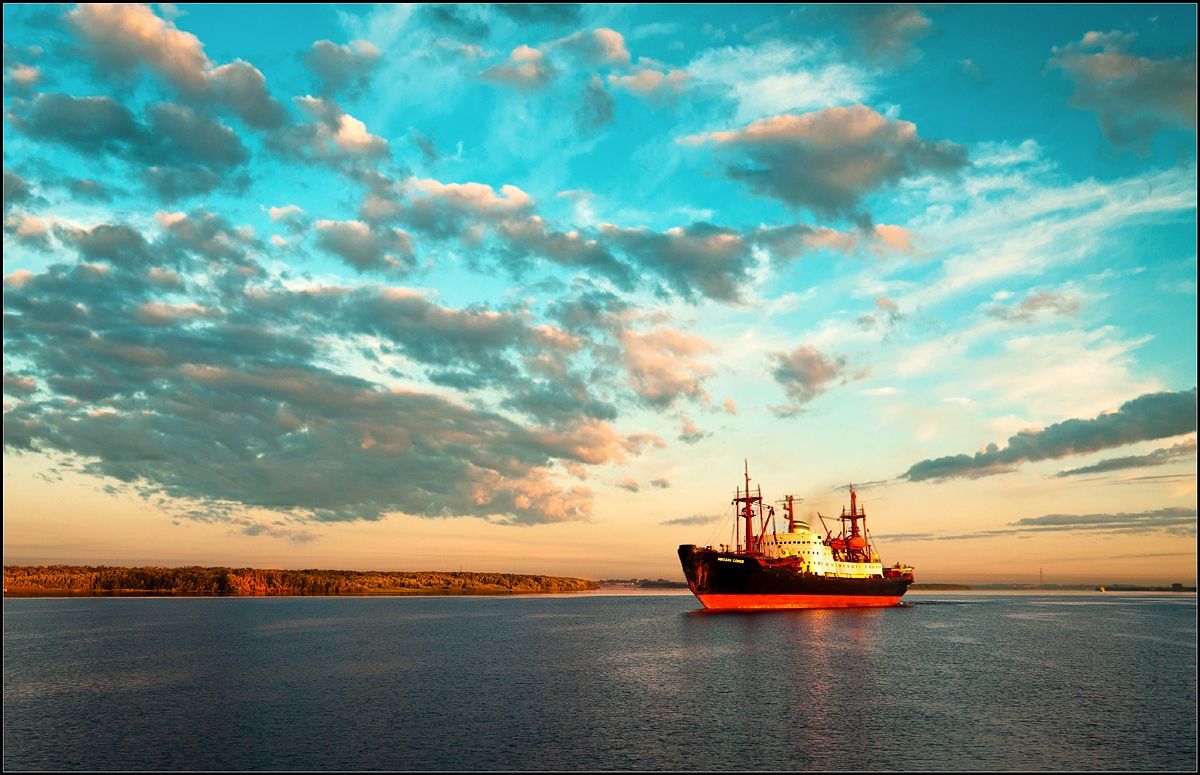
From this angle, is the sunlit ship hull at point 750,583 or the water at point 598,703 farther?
the sunlit ship hull at point 750,583

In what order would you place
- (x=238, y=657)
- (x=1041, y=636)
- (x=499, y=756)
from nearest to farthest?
(x=499, y=756), (x=238, y=657), (x=1041, y=636)

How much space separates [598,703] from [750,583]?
93.0 metres

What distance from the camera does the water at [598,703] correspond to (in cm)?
3866

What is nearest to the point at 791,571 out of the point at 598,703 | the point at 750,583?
the point at 750,583

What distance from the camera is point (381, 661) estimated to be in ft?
245

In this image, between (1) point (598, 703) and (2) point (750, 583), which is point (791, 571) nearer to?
(2) point (750, 583)

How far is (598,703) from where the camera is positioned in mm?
51938

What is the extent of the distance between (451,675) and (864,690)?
111 feet

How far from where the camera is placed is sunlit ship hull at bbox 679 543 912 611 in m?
136

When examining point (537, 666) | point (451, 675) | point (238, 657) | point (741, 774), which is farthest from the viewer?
point (238, 657)

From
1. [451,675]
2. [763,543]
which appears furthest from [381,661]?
[763,543]

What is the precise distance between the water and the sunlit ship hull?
3483 centimetres

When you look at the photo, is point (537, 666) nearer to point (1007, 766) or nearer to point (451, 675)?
point (451, 675)

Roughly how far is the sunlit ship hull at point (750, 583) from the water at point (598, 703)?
34832 millimetres
